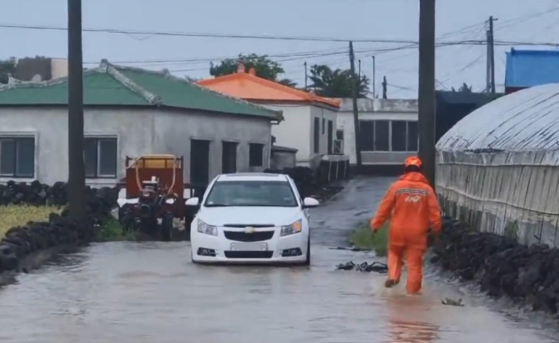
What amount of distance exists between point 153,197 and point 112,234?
1208 mm

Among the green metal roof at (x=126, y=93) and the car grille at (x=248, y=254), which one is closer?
the car grille at (x=248, y=254)

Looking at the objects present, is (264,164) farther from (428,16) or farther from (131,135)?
(428,16)

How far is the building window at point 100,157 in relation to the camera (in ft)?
132

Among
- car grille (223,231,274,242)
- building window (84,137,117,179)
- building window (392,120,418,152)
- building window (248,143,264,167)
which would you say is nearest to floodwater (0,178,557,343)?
car grille (223,231,274,242)

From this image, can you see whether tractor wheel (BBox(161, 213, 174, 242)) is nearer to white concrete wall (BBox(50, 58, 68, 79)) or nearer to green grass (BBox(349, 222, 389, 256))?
green grass (BBox(349, 222, 389, 256))

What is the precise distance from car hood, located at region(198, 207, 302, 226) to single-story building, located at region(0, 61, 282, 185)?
61.5 ft

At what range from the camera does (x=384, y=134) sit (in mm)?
72250

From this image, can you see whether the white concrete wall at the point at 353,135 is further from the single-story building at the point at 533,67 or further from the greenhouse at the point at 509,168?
the greenhouse at the point at 509,168

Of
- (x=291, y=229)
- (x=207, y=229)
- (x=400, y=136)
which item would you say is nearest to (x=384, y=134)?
(x=400, y=136)

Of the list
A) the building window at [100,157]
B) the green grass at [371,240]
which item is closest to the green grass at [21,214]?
the building window at [100,157]

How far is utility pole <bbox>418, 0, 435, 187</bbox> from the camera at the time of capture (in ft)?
77.9

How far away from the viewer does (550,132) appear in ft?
65.0

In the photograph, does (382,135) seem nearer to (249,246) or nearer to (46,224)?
(46,224)

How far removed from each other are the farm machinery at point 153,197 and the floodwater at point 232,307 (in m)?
5.83
